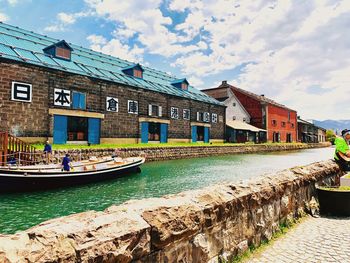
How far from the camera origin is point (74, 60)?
26.0m

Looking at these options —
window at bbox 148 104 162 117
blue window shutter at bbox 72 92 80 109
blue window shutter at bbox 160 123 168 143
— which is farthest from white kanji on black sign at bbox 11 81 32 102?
blue window shutter at bbox 160 123 168 143

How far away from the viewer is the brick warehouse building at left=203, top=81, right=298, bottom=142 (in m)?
50.7

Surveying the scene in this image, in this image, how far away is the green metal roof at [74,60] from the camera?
21.0m

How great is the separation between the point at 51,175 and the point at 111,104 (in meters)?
15.1

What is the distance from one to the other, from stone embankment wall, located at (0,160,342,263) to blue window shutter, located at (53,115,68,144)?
2050cm

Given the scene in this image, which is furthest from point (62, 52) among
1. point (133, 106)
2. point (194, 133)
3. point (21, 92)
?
point (194, 133)

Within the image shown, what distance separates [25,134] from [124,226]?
20577 mm

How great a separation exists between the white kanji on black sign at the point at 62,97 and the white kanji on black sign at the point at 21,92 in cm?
208

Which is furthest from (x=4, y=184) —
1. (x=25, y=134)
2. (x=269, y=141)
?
(x=269, y=141)

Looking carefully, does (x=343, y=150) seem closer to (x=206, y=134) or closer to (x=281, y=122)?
(x=206, y=134)

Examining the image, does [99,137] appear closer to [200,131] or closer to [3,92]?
[3,92]

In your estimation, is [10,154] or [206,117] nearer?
[10,154]

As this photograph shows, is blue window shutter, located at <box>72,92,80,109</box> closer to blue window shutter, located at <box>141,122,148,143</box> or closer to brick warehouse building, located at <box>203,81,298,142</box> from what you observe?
blue window shutter, located at <box>141,122,148,143</box>

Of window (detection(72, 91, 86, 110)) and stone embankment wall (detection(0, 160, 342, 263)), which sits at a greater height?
window (detection(72, 91, 86, 110))
